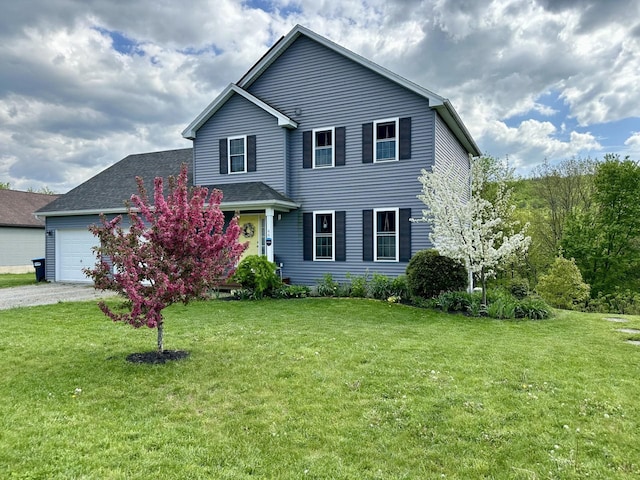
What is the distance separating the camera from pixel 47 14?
10.6 metres

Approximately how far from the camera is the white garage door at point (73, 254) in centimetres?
1582

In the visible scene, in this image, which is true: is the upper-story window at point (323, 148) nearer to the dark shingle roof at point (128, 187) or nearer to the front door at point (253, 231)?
the dark shingle roof at point (128, 187)

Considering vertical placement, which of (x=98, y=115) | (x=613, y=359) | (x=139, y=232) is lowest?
(x=613, y=359)

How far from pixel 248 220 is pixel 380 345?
27.4 ft

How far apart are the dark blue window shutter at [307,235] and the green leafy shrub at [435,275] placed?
12.7 feet

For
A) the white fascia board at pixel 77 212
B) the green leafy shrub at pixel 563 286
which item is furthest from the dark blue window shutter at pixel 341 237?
the green leafy shrub at pixel 563 286

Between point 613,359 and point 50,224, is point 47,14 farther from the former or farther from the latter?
point 613,359

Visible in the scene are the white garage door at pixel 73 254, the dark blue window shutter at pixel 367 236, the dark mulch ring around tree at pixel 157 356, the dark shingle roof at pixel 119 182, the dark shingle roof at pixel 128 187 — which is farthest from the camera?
the white garage door at pixel 73 254

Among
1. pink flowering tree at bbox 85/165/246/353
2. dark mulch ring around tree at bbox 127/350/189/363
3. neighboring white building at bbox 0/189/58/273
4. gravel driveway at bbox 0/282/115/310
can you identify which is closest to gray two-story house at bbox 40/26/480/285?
gravel driveway at bbox 0/282/115/310

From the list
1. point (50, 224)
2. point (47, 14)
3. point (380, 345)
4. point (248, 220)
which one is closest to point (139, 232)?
point (380, 345)

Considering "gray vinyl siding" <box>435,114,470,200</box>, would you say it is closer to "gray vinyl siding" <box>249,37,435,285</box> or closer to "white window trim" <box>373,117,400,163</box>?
"gray vinyl siding" <box>249,37,435,285</box>

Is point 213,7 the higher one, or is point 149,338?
point 213,7

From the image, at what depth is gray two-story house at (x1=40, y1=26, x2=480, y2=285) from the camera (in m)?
11.9

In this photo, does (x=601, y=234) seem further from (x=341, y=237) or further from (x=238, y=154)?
(x=238, y=154)
